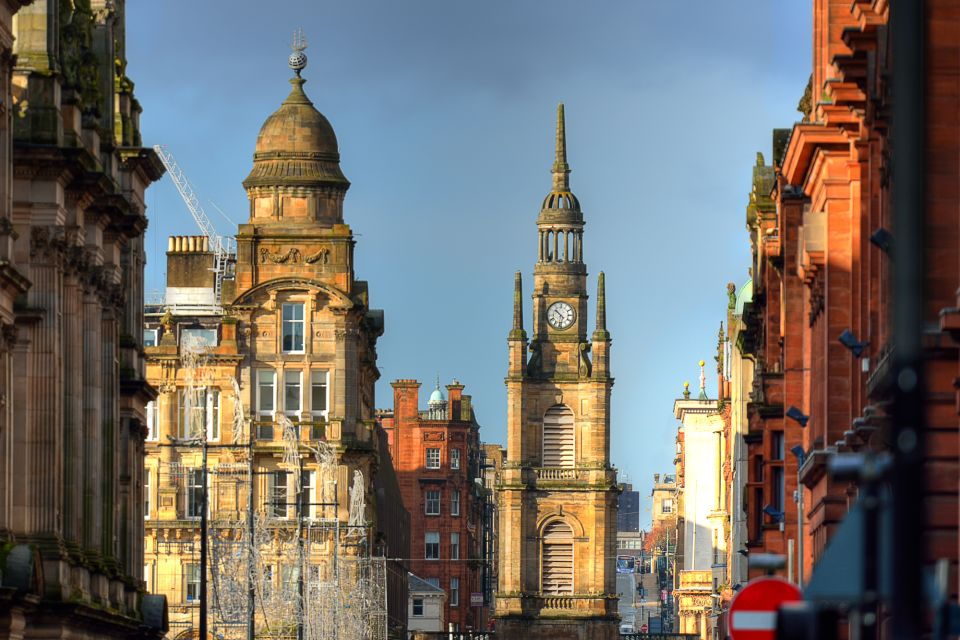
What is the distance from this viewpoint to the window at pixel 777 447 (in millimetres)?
60844

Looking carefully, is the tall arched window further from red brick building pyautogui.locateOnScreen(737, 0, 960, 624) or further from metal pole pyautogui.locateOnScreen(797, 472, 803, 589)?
metal pole pyautogui.locateOnScreen(797, 472, 803, 589)

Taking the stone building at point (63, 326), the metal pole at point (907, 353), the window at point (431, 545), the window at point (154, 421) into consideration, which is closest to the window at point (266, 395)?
the window at point (154, 421)

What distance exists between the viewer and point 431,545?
197 metres

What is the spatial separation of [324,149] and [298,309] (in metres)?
7.72

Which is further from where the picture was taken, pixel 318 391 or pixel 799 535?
pixel 318 391

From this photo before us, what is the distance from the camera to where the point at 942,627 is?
14.1 metres

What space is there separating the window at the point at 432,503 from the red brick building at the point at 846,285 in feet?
415

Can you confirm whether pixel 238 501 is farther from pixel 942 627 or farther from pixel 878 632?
pixel 942 627

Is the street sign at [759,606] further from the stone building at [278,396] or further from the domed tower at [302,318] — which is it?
the domed tower at [302,318]

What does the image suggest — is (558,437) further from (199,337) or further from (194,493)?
(194,493)

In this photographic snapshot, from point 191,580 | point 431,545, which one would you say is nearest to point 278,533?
point 191,580

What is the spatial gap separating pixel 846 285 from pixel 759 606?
25951 millimetres

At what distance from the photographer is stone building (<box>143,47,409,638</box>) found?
109062mm

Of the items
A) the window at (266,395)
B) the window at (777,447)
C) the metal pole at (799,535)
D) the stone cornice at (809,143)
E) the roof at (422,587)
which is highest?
the stone cornice at (809,143)
